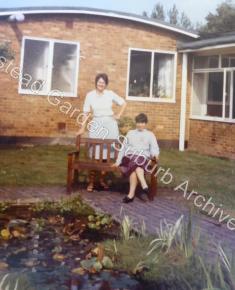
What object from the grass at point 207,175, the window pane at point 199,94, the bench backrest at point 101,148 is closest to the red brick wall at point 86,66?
the window pane at point 199,94

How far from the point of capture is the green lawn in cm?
583

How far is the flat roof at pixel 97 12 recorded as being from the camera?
30.8 feet

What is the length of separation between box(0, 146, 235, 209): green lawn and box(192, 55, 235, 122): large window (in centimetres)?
151

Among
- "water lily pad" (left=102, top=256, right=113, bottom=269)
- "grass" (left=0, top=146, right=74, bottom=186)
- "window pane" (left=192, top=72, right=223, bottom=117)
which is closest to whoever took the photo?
"water lily pad" (left=102, top=256, right=113, bottom=269)

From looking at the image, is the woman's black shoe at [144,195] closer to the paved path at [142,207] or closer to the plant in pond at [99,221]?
the paved path at [142,207]

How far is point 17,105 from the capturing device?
9.76 m

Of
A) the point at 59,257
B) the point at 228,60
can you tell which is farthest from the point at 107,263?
the point at 228,60

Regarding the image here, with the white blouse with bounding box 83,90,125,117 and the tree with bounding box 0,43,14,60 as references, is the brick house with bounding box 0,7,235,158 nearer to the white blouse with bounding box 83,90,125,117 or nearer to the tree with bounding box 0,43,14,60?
the tree with bounding box 0,43,14,60

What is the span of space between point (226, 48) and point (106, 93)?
5230 mm

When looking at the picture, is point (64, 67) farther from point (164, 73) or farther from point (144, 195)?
point (144, 195)

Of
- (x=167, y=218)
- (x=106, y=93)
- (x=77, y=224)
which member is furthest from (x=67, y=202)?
(x=106, y=93)

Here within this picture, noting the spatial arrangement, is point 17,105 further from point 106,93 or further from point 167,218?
point 167,218

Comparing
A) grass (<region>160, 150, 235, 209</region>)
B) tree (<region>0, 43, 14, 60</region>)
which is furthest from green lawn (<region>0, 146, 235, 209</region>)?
tree (<region>0, 43, 14, 60</region>)

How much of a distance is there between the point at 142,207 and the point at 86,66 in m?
6.35
